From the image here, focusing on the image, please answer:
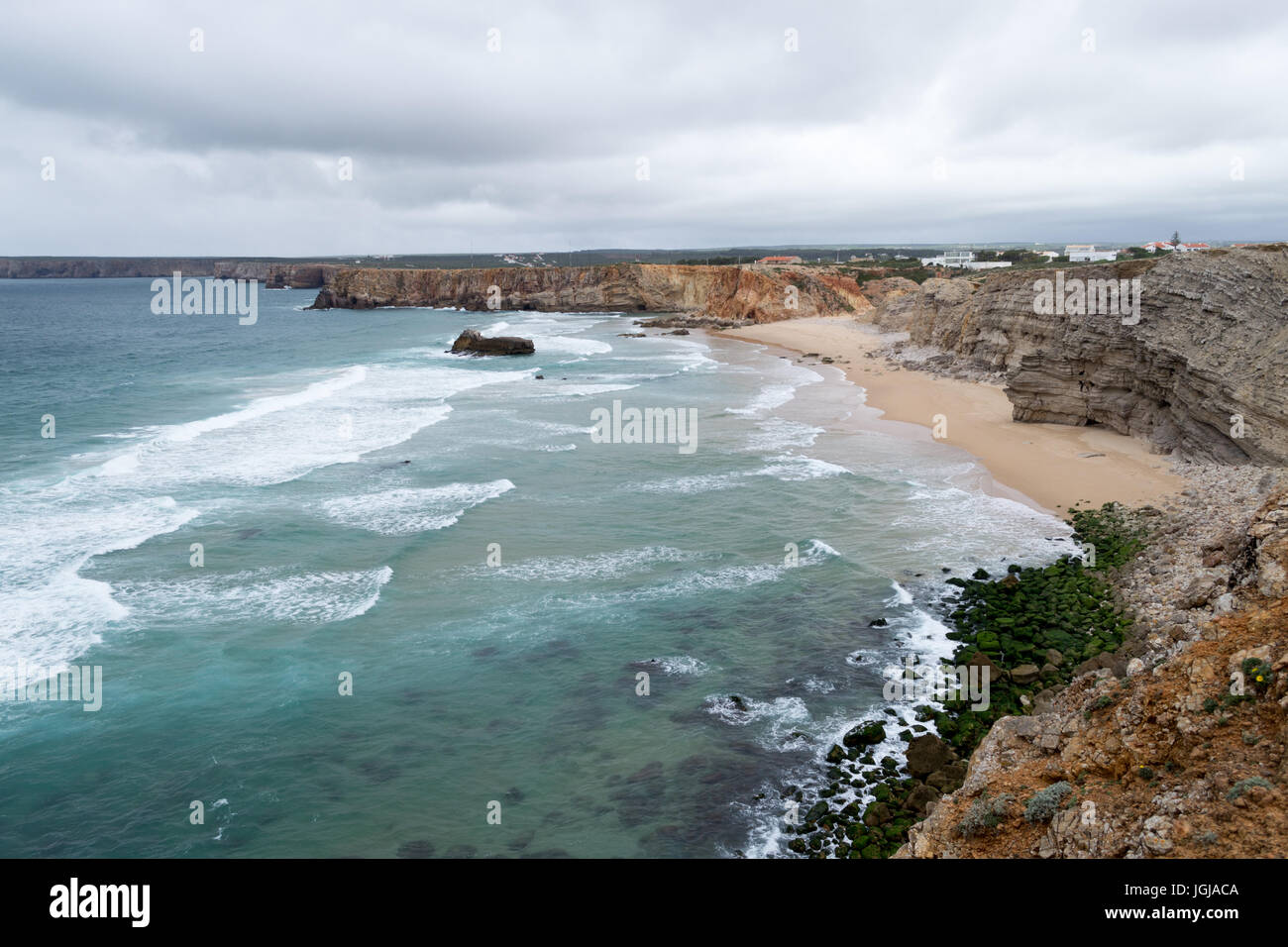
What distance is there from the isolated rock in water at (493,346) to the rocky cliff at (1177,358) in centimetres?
3813

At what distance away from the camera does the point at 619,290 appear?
353ft

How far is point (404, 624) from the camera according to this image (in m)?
15.8

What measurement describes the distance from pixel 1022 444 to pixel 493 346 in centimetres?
4293

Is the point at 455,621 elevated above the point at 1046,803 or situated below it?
below

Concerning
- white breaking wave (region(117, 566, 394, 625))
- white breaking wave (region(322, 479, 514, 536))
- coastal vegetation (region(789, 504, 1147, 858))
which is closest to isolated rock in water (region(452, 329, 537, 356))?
white breaking wave (region(322, 479, 514, 536))

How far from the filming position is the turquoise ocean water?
10.8m

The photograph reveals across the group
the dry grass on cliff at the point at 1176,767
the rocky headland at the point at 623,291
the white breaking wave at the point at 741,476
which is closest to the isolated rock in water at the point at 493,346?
the rocky headland at the point at 623,291

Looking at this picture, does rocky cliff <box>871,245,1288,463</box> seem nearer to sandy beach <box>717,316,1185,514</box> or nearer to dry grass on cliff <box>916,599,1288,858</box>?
sandy beach <box>717,316,1185,514</box>

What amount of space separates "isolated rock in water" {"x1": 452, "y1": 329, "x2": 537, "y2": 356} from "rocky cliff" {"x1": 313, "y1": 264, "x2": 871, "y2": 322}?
30.3 meters

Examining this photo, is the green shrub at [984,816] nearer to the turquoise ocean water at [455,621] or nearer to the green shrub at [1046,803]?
the green shrub at [1046,803]

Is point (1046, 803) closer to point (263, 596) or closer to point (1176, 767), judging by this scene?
point (1176, 767)

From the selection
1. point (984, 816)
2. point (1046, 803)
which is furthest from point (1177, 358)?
point (984, 816)
